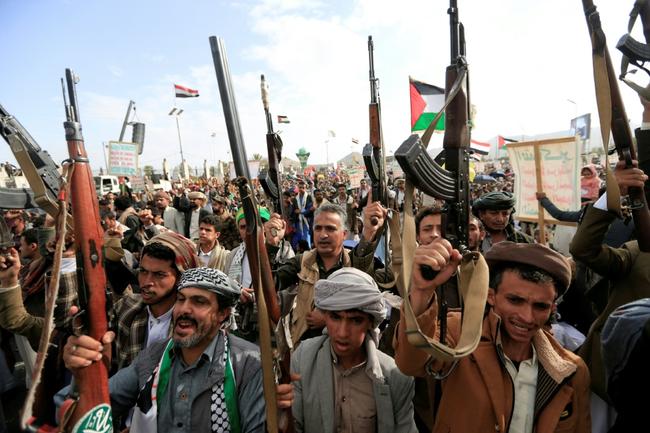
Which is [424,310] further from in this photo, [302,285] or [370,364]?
[302,285]

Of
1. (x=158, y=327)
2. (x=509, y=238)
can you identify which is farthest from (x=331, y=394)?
(x=509, y=238)

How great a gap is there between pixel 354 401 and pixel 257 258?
3.08 ft

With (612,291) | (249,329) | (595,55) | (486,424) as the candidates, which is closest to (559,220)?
(612,291)

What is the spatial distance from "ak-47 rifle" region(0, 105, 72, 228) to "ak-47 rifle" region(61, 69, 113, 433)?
0.14 metres

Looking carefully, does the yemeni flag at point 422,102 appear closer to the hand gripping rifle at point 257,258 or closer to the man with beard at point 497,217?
the man with beard at point 497,217

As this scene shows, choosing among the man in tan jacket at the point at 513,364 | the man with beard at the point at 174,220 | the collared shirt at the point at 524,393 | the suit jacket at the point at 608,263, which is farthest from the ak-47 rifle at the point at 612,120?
the man with beard at the point at 174,220

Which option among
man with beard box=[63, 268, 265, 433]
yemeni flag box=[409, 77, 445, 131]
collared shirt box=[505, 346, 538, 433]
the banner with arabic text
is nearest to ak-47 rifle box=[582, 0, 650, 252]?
collared shirt box=[505, 346, 538, 433]

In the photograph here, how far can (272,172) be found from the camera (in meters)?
3.54

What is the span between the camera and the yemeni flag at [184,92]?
20.1 metres

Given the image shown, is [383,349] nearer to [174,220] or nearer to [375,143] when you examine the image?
[375,143]

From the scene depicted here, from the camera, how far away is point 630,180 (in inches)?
78.6

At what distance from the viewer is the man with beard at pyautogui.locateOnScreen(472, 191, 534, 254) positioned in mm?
3262

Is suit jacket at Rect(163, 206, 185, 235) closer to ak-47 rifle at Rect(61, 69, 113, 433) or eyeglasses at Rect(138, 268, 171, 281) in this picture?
eyeglasses at Rect(138, 268, 171, 281)

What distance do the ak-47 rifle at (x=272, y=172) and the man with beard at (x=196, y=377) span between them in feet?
4.94
